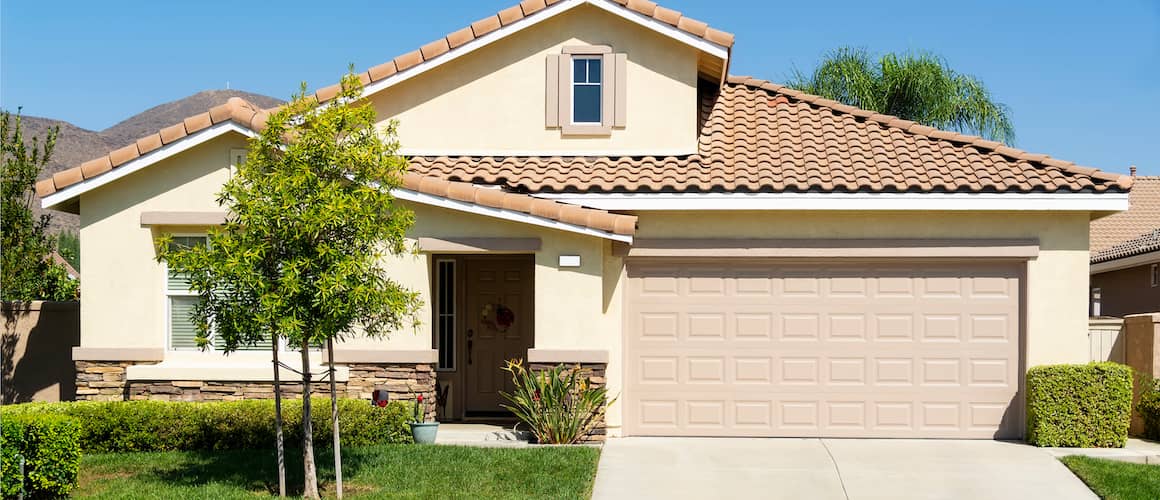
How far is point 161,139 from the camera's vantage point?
46.0ft

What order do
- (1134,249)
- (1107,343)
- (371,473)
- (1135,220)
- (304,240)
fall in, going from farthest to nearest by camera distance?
(1135,220)
(1134,249)
(1107,343)
(371,473)
(304,240)

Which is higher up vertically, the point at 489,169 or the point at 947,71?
the point at 947,71

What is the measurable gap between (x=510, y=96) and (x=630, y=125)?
5.56ft

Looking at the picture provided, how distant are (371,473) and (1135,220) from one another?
90.3 feet

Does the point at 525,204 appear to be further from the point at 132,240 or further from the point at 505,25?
the point at 132,240

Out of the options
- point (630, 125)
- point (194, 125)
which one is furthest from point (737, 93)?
point (194, 125)

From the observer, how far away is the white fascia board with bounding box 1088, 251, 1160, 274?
927 inches

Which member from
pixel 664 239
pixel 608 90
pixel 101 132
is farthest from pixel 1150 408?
pixel 101 132

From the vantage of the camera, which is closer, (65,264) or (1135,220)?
(65,264)

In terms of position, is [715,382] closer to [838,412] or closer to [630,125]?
[838,412]

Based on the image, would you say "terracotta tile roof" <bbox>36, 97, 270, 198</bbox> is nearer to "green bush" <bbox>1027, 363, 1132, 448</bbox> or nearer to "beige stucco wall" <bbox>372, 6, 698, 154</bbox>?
"beige stucco wall" <bbox>372, 6, 698, 154</bbox>

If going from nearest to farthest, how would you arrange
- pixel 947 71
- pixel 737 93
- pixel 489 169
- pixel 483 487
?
pixel 483 487 → pixel 489 169 → pixel 737 93 → pixel 947 71

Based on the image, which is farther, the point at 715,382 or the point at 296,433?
the point at 715,382

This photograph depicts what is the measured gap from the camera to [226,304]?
10.7 metres
